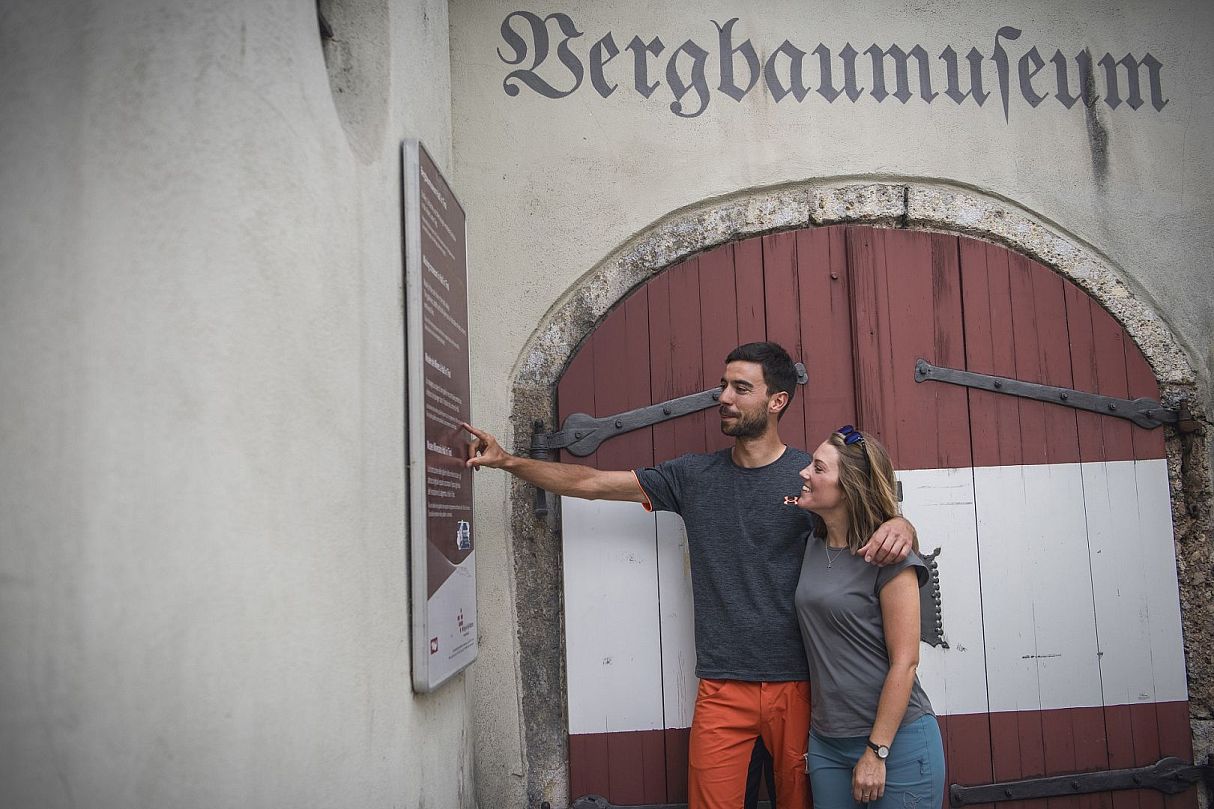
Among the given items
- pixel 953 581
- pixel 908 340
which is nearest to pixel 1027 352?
pixel 908 340

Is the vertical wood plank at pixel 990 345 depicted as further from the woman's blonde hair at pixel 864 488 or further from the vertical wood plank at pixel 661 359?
the vertical wood plank at pixel 661 359

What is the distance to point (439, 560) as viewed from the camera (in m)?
2.44

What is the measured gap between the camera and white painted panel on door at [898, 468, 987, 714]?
120 inches

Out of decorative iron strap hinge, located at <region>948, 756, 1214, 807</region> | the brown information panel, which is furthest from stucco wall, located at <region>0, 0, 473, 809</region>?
decorative iron strap hinge, located at <region>948, 756, 1214, 807</region>

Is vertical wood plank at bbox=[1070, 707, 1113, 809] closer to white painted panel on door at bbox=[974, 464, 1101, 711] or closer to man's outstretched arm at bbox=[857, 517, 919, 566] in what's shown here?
white painted panel on door at bbox=[974, 464, 1101, 711]

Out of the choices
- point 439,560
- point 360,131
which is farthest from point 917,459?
point 360,131

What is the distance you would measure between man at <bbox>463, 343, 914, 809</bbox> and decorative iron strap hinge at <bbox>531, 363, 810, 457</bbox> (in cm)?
23

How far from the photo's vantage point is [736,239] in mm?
3209

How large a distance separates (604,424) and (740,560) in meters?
0.65

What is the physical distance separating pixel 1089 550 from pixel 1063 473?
10.4 inches

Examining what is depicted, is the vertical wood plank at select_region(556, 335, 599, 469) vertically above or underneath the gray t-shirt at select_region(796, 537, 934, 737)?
above

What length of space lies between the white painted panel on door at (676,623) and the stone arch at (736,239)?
33 cm

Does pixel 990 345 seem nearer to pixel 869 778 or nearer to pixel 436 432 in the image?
pixel 869 778

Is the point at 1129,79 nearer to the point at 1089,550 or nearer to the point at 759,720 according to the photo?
the point at 1089,550
